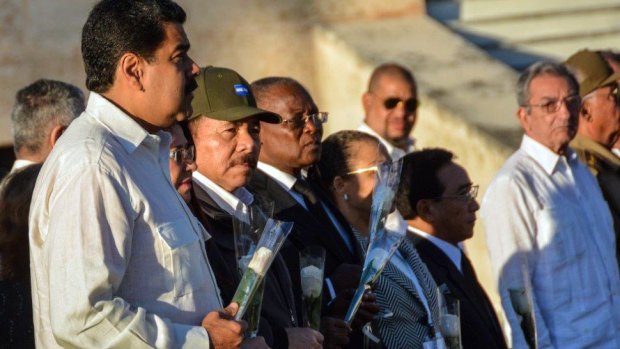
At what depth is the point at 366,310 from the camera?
5.58 m

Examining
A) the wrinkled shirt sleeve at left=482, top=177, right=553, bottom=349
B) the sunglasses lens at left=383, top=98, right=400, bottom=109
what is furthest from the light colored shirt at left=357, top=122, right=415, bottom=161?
the wrinkled shirt sleeve at left=482, top=177, right=553, bottom=349

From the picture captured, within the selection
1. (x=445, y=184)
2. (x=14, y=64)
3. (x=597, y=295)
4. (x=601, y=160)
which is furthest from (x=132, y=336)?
(x=14, y=64)

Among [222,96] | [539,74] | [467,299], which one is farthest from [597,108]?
[222,96]

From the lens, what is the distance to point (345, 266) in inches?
230

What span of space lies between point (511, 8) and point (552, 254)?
5087 millimetres

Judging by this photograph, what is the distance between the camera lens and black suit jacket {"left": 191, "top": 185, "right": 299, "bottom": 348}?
476 centimetres

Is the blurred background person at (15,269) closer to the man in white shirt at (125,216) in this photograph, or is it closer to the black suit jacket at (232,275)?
the black suit jacket at (232,275)

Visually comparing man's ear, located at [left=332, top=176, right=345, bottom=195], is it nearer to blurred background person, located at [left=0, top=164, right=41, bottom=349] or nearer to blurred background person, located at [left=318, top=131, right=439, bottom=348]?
blurred background person, located at [left=318, top=131, right=439, bottom=348]

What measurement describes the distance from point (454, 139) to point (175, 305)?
612cm

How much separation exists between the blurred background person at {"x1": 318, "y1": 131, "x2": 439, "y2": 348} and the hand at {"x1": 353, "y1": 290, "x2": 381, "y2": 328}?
23cm

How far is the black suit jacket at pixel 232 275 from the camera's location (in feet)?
15.6

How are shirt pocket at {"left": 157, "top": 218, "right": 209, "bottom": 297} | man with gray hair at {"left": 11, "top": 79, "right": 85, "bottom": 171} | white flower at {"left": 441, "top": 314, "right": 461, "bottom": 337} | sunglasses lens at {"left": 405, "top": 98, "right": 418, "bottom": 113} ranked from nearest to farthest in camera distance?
shirt pocket at {"left": 157, "top": 218, "right": 209, "bottom": 297} < white flower at {"left": 441, "top": 314, "right": 461, "bottom": 337} < man with gray hair at {"left": 11, "top": 79, "right": 85, "bottom": 171} < sunglasses lens at {"left": 405, "top": 98, "right": 418, "bottom": 113}

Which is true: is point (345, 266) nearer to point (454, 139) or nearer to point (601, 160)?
point (601, 160)

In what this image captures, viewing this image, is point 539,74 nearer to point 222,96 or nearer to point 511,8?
point 222,96
